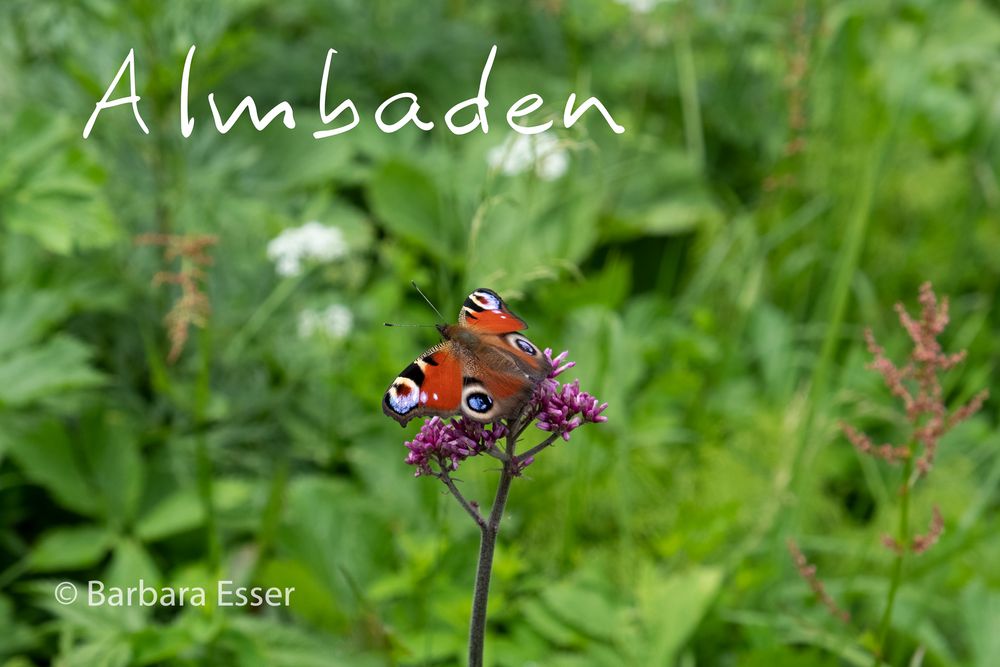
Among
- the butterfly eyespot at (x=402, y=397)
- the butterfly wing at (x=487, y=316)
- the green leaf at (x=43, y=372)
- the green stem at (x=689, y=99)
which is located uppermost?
the green stem at (x=689, y=99)

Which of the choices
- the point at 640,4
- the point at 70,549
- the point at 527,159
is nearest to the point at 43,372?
the point at 70,549

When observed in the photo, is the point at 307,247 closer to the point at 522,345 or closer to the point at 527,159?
the point at 527,159

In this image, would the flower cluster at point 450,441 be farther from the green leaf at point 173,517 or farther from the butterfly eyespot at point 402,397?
the green leaf at point 173,517

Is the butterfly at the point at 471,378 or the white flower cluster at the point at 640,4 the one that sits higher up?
the white flower cluster at the point at 640,4

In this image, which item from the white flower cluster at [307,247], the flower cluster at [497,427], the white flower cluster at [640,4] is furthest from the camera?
the white flower cluster at [640,4]

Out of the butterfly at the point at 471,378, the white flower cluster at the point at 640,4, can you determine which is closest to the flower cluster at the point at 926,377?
the butterfly at the point at 471,378

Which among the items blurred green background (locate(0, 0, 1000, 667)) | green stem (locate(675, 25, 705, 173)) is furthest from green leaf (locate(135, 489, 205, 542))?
green stem (locate(675, 25, 705, 173))
